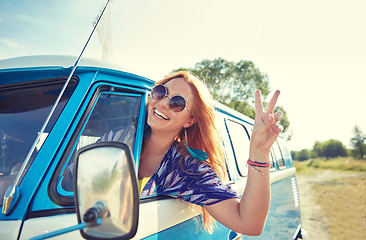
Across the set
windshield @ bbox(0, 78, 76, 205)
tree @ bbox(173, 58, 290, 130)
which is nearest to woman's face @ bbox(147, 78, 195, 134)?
windshield @ bbox(0, 78, 76, 205)

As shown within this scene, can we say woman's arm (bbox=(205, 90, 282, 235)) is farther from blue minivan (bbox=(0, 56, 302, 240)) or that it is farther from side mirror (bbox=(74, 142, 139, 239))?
side mirror (bbox=(74, 142, 139, 239))

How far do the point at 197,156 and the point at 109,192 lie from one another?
110 cm

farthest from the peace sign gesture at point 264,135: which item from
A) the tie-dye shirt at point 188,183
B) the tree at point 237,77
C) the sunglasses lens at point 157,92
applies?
the tree at point 237,77

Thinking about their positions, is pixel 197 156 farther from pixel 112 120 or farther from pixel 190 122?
pixel 112 120

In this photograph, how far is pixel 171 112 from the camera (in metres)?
1.94

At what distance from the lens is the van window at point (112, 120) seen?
4.97 feet

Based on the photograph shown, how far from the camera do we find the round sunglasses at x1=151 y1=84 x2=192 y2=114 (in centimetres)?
184

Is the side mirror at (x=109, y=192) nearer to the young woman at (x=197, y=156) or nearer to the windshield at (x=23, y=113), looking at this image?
the windshield at (x=23, y=113)

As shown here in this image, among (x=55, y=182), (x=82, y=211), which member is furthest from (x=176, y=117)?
(x=82, y=211)

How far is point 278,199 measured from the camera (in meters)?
3.64

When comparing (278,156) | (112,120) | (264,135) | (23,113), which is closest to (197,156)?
(264,135)

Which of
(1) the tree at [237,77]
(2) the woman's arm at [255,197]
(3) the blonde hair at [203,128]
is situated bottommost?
(2) the woman's arm at [255,197]

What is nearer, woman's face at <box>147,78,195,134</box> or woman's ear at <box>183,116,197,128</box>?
woman's face at <box>147,78,195,134</box>

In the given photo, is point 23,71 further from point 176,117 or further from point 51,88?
point 176,117
